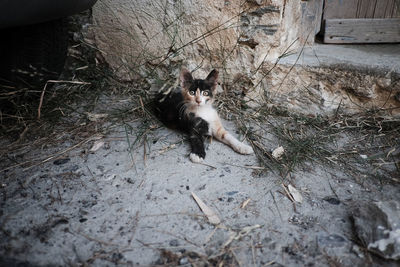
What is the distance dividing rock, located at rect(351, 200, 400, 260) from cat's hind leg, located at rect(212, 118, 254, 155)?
3.00ft

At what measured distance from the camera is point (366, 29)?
323 cm

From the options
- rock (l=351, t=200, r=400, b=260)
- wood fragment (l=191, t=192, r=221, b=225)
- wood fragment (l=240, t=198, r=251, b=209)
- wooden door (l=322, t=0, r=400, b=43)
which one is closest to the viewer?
rock (l=351, t=200, r=400, b=260)

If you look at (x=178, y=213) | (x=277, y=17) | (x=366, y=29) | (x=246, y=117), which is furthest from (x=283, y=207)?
(x=366, y=29)

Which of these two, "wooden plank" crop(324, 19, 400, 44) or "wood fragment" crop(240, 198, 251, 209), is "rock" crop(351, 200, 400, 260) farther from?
"wooden plank" crop(324, 19, 400, 44)

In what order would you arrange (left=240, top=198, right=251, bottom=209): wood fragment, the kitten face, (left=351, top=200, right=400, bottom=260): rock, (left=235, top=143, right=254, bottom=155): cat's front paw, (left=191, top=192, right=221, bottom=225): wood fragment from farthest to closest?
1. the kitten face
2. (left=235, top=143, right=254, bottom=155): cat's front paw
3. (left=240, top=198, right=251, bottom=209): wood fragment
4. (left=191, top=192, right=221, bottom=225): wood fragment
5. (left=351, top=200, right=400, bottom=260): rock

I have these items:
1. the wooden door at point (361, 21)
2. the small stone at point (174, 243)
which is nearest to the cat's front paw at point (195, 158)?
the small stone at point (174, 243)

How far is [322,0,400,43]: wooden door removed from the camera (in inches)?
125

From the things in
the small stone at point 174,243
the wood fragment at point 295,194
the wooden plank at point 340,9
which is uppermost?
the wooden plank at point 340,9

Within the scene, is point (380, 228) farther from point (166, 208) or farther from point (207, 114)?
point (207, 114)

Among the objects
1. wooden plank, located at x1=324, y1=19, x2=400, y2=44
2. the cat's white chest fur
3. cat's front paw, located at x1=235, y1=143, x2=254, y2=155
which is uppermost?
wooden plank, located at x1=324, y1=19, x2=400, y2=44

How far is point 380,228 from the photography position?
152 cm

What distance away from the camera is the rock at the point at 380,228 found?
4.81ft

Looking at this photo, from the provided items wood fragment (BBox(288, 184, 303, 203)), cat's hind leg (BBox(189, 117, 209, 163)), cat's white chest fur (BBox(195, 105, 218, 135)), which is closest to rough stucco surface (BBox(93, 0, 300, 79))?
cat's white chest fur (BBox(195, 105, 218, 135))

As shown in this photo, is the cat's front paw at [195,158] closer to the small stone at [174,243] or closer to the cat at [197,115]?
the cat at [197,115]
